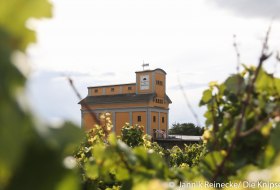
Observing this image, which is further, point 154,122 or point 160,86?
point 160,86

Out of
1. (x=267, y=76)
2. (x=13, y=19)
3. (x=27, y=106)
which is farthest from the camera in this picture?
(x=267, y=76)

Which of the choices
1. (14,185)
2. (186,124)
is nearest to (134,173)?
(14,185)

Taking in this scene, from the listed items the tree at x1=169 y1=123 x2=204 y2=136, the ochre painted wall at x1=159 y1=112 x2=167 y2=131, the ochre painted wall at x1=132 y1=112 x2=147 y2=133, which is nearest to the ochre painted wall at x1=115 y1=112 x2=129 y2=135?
the ochre painted wall at x1=132 y1=112 x2=147 y2=133

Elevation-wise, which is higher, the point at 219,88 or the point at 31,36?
the point at 219,88

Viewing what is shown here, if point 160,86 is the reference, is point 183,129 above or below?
below

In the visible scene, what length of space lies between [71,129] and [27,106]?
20cm

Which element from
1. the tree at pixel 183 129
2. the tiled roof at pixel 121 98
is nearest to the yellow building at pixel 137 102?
the tiled roof at pixel 121 98

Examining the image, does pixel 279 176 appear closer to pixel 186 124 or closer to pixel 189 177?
pixel 189 177

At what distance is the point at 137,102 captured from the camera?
51.3m

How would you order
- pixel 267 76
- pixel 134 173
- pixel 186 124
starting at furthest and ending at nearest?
pixel 186 124
pixel 267 76
pixel 134 173

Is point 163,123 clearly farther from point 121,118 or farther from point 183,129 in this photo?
point 183,129

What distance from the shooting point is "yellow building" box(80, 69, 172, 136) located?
166ft

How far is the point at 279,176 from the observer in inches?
31.1

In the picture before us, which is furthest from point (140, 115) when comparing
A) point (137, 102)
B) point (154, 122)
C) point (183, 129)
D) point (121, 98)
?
point (183, 129)
